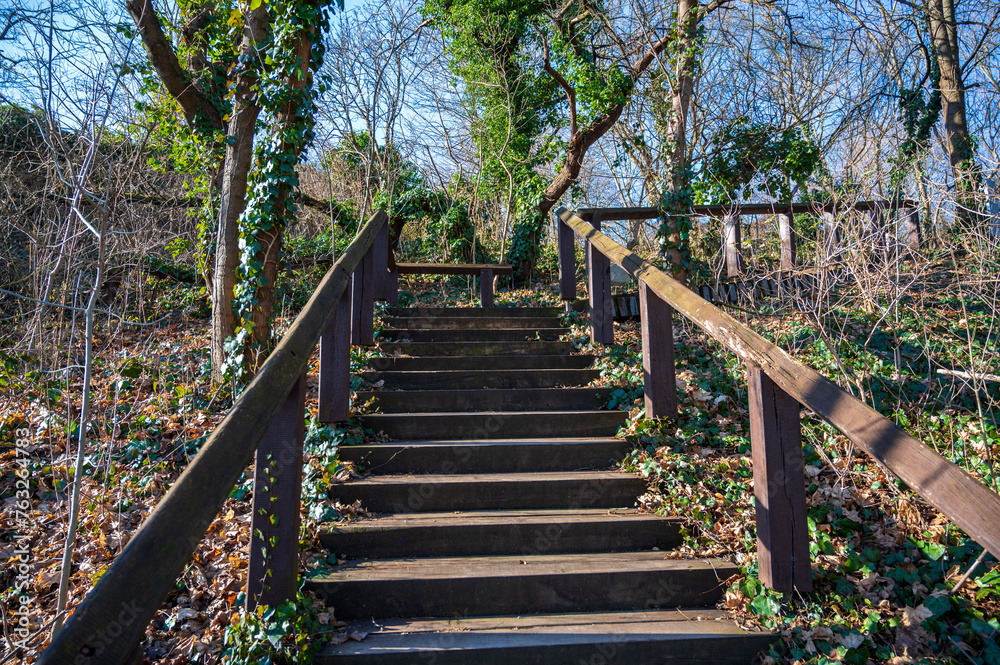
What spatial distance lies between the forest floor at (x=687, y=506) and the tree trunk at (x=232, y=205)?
1.65 ft

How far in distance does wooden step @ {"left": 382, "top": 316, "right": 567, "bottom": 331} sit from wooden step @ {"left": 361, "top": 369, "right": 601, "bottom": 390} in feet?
4.25

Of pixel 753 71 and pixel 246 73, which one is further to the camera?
pixel 753 71

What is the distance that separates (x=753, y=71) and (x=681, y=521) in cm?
1083

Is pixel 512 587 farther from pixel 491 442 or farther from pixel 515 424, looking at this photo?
pixel 515 424

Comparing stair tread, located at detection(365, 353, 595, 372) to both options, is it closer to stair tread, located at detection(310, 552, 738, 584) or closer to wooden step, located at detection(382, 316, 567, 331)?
wooden step, located at detection(382, 316, 567, 331)

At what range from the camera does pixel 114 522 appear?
3.27 meters

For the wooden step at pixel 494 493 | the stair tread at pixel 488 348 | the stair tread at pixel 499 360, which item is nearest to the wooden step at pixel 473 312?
the stair tread at pixel 488 348

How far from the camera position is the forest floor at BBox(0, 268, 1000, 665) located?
227cm

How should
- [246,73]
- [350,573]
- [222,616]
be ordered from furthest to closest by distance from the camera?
[246,73] < [350,573] < [222,616]

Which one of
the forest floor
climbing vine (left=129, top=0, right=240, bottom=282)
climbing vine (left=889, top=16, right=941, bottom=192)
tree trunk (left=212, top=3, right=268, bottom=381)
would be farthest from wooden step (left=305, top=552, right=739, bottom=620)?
climbing vine (left=889, top=16, right=941, bottom=192)

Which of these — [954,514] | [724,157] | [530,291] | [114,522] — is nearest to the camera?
[954,514]

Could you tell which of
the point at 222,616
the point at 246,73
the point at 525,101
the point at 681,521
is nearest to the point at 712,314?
the point at 681,521

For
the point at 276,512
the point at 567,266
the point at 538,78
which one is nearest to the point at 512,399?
the point at 567,266

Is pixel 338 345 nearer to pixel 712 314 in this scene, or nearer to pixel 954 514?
pixel 712 314
